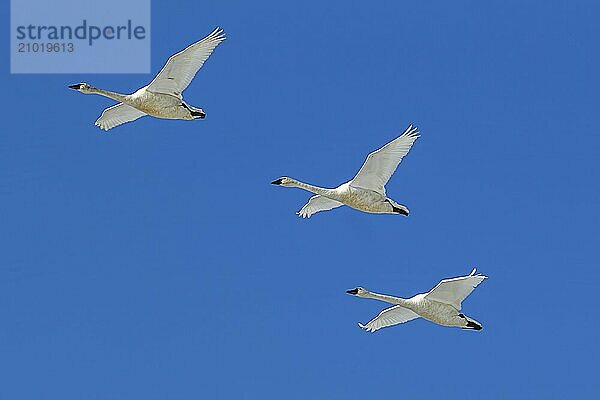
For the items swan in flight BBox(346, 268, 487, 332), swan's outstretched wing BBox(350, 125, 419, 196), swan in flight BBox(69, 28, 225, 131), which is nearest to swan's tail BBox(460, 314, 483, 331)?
swan in flight BBox(346, 268, 487, 332)

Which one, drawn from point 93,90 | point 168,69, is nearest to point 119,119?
point 93,90

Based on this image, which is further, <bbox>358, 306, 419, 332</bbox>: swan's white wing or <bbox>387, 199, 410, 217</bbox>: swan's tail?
<bbox>358, 306, 419, 332</bbox>: swan's white wing

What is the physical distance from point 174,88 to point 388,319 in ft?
48.6

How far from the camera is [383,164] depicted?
6334 cm

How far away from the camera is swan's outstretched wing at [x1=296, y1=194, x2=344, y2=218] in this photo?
2724 inches

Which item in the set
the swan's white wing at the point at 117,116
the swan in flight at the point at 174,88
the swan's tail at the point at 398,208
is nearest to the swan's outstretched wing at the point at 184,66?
the swan in flight at the point at 174,88

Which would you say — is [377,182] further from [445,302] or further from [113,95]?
[113,95]

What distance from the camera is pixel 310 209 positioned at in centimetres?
6925

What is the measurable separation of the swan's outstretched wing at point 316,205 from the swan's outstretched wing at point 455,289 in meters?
8.20

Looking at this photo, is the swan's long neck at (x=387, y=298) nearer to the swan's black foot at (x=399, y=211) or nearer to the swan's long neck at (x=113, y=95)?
the swan's black foot at (x=399, y=211)

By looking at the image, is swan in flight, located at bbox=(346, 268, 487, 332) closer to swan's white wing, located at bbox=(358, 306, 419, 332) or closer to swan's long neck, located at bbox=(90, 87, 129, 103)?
swan's white wing, located at bbox=(358, 306, 419, 332)

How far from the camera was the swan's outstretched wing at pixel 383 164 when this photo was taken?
2489 inches

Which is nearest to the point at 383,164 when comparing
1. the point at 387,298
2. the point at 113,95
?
the point at 387,298

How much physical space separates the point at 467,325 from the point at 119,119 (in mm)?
Answer: 16581
